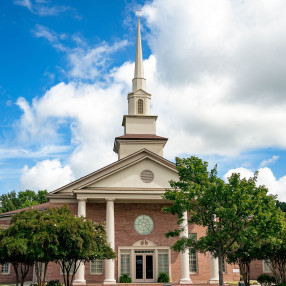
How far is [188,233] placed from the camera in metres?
36.9

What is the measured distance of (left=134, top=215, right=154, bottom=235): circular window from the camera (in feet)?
120

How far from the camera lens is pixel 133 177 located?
35938 mm

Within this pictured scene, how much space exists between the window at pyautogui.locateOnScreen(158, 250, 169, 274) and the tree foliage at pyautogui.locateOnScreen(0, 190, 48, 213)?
124 feet

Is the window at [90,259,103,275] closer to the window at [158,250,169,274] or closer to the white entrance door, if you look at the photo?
the white entrance door

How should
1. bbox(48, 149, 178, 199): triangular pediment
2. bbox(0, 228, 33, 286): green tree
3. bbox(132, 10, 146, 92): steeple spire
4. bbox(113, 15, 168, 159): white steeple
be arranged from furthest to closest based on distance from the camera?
bbox(132, 10, 146, 92): steeple spire
bbox(113, 15, 168, 159): white steeple
bbox(48, 149, 178, 199): triangular pediment
bbox(0, 228, 33, 286): green tree

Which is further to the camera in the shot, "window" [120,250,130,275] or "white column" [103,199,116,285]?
"window" [120,250,130,275]

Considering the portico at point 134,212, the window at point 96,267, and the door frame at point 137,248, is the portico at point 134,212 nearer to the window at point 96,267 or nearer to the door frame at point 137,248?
the door frame at point 137,248

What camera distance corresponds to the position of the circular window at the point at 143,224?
36.7 meters

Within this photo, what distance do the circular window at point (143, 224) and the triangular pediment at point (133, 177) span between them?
3208 mm

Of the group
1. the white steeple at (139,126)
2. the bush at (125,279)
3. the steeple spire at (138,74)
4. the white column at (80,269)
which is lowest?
the bush at (125,279)

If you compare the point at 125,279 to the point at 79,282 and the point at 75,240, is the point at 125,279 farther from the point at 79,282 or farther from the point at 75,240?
the point at 75,240

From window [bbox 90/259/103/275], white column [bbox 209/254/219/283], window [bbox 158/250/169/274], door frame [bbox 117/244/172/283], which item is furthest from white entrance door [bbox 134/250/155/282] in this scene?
white column [bbox 209/254/219/283]

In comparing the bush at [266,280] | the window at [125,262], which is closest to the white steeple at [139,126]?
the window at [125,262]

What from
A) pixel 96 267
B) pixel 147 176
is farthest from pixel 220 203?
pixel 96 267
